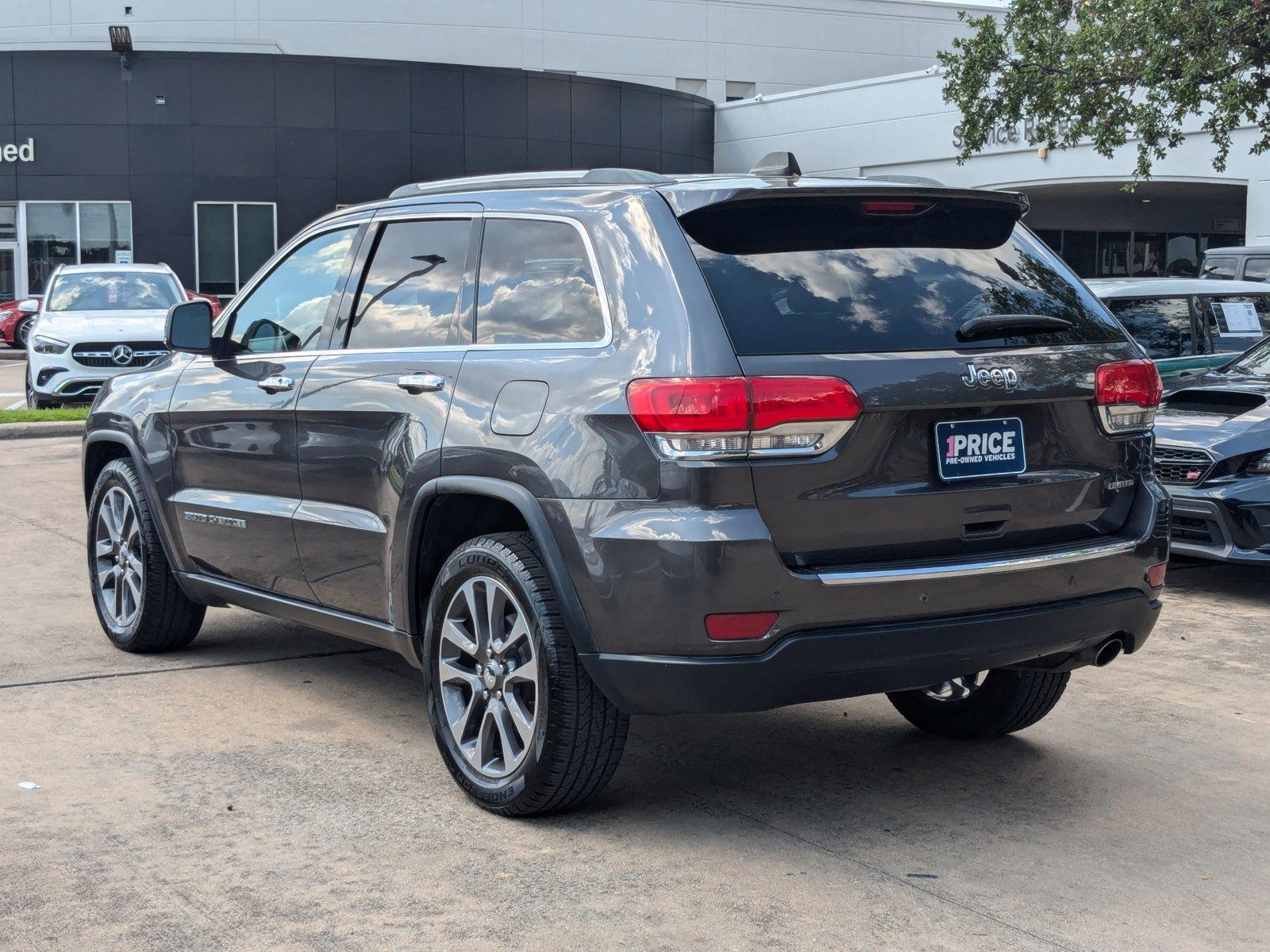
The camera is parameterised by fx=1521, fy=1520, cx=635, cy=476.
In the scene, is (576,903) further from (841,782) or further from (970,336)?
(970,336)

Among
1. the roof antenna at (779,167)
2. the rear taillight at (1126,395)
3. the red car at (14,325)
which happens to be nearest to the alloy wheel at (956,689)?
the rear taillight at (1126,395)

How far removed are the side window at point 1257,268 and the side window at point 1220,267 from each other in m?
0.15

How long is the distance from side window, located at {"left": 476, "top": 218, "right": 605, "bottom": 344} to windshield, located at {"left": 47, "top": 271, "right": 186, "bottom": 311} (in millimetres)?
13695

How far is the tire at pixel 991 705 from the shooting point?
200 inches

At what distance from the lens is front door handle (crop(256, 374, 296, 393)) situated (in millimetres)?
5320

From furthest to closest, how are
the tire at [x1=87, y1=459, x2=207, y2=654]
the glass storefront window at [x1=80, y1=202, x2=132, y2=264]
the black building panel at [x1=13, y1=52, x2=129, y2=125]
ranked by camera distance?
the glass storefront window at [x1=80, y1=202, x2=132, y2=264] → the black building panel at [x1=13, y1=52, x2=129, y2=125] → the tire at [x1=87, y1=459, x2=207, y2=654]

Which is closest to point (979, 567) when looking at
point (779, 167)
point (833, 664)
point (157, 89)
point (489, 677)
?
point (833, 664)

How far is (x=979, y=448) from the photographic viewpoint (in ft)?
13.6

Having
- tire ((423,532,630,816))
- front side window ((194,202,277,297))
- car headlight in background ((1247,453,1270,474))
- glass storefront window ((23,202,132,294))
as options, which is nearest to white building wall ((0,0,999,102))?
front side window ((194,202,277,297))

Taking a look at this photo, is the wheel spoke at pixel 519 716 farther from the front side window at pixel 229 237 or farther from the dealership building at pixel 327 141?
the front side window at pixel 229 237

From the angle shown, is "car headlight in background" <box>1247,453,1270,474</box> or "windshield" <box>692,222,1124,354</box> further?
"car headlight in background" <box>1247,453,1270,474</box>

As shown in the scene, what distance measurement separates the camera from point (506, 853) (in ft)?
13.6

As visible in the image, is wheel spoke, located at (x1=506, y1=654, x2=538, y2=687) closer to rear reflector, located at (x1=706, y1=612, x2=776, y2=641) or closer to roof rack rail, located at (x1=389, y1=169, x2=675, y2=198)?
rear reflector, located at (x1=706, y1=612, x2=776, y2=641)

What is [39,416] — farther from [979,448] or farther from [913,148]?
[913,148]
